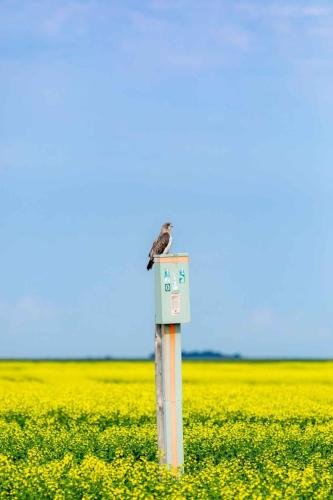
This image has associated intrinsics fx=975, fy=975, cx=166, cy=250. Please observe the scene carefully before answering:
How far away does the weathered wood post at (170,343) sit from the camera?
15656mm

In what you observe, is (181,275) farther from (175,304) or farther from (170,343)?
(170,343)

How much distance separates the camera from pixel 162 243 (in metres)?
16.0

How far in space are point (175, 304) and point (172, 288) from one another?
0.86 feet

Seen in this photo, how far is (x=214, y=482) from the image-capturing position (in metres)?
14.6

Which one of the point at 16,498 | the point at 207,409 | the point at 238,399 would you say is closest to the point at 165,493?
the point at 16,498

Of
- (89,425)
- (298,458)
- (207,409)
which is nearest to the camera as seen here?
(298,458)

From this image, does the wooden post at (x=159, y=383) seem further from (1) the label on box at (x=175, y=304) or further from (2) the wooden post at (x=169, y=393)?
(1) the label on box at (x=175, y=304)

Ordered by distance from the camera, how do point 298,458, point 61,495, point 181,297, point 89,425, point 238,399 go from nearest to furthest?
point 61,495 < point 181,297 < point 298,458 < point 89,425 < point 238,399

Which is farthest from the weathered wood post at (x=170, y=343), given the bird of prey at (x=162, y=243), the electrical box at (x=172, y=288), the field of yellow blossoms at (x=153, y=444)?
the field of yellow blossoms at (x=153, y=444)

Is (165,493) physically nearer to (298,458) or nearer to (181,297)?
(181,297)

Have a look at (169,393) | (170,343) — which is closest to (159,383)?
(169,393)

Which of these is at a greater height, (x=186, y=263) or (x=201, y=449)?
(x=186, y=263)

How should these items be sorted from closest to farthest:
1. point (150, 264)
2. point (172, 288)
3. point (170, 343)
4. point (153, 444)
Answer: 1. point (172, 288)
2. point (170, 343)
3. point (150, 264)
4. point (153, 444)

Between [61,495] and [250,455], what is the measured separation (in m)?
6.00
